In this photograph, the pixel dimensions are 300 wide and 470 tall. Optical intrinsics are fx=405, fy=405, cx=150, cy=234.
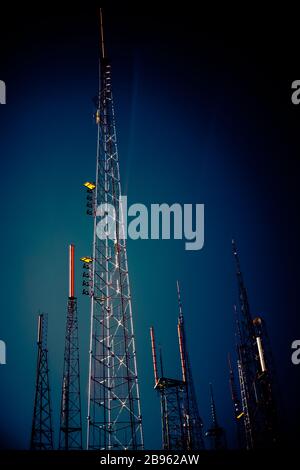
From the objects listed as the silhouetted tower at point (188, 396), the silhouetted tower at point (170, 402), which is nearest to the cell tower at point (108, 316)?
the silhouetted tower at point (170, 402)

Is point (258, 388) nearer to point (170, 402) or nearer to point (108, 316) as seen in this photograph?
point (170, 402)

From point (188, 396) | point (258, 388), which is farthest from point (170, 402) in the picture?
point (258, 388)

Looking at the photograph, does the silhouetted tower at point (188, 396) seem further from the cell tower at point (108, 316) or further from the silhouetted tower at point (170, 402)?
the cell tower at point (108, 316)

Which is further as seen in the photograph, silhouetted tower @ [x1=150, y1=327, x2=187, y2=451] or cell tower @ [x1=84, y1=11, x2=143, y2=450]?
silhouetted tower @ [x1=150, y1=327, x2=187, y2=451]

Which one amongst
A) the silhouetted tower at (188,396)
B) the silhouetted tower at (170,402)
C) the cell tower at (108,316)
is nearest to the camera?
the cell tower at (108,316)

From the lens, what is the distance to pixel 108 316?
88.6ft

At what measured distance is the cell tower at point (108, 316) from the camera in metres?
24.3

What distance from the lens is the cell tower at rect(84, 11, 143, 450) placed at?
24.3 m

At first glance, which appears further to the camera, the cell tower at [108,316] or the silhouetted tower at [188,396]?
the silhouetted tower at [188,396]

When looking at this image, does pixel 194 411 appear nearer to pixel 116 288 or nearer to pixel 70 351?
pixel 70 351

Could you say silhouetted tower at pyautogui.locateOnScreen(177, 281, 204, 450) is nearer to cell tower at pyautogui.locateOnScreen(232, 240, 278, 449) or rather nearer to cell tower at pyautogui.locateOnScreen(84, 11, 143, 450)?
cell tower at pyautogui.locateOnScreen(232, 240, 278, 449)

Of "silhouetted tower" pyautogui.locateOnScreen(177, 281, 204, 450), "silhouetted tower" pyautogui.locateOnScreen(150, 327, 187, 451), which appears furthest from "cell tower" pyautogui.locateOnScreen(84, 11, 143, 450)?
"silhouetted tower" pyautogui.locateOnScreen(177, 281, 204, 450)

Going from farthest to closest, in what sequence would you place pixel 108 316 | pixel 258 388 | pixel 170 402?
pixel 170 402 < pixel 258 388 < pixel 108 316
